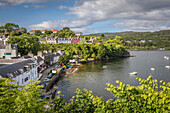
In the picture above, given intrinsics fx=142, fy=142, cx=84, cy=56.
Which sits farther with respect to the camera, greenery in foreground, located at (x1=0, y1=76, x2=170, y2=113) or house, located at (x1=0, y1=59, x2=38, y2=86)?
house, located at (x1=0, y1=59, x2=38, y2=86)

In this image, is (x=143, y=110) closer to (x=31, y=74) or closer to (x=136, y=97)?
(x=136, y=97)

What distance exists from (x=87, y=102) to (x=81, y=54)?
244ft

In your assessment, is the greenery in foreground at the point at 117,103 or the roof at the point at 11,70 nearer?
the greenery in foreground at the point at 117,103

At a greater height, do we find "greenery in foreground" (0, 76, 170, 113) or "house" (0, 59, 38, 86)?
"greenery in foreground" (0, 76, 170, 113)

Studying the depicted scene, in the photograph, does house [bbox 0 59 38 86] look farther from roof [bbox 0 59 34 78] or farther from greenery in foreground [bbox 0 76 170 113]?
greenery in foreground [bbox 0 76 170 113]

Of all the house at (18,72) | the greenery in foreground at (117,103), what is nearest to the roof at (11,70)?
the house at (18,72)

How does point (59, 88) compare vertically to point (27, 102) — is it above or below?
below

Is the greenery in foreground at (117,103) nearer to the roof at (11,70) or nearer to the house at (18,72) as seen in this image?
the house at (18,72)

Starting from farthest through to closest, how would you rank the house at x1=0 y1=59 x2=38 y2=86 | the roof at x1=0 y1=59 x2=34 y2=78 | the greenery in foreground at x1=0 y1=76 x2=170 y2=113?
the house at x1=0 y1=59 x2=38 y2=86 → the roof at x1=0 y1=59 x2=34 y2=78 → the greenery in foreground at x1=0 y1=76 x2=170 y2=113

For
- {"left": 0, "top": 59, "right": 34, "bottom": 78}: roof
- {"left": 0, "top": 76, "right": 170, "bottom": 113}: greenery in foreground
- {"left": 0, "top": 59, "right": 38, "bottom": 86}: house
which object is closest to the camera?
{"left": 0, "top": 76, "right": 170, "bottom": 113}: greenery in foreground

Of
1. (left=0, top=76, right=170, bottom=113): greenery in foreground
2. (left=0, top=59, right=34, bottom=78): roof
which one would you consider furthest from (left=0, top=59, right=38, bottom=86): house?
(left=0, top=76, right=170, bottom=113): greenery in foreground

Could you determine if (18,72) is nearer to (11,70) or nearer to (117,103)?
(11,70)

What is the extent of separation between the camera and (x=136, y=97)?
7223mm

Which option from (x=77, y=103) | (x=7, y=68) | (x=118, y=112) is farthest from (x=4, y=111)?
(x=7, y=68)
